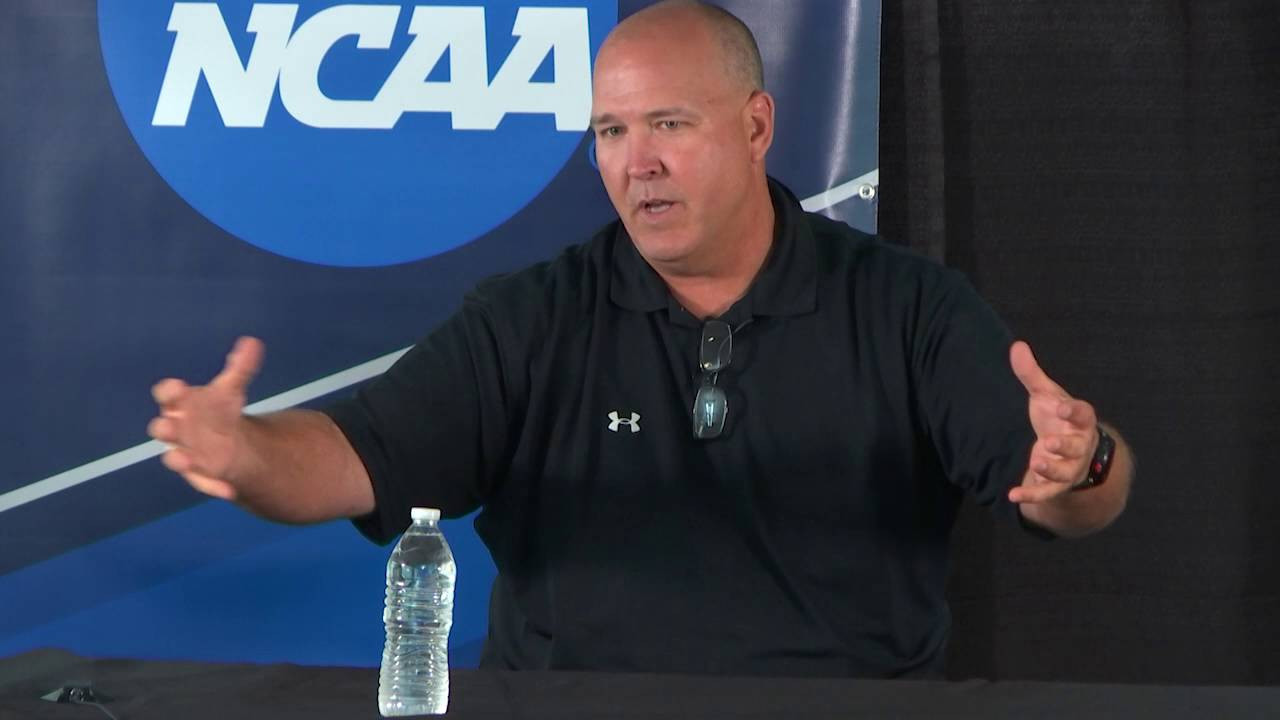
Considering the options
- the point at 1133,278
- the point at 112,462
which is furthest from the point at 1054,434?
the point at 112,462

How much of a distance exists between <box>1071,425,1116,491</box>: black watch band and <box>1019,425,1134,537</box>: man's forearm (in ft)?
0.14

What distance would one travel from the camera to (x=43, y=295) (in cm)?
302

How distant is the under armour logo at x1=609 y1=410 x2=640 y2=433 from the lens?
2275 millimetres

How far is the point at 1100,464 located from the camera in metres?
1.89

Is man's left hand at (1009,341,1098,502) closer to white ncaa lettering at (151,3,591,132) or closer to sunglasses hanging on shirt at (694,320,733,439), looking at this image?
sunglasses hanging on shirt at (694,320,733,439)

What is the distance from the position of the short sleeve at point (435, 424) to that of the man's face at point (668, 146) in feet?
1.04

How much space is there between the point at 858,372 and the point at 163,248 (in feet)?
5.12

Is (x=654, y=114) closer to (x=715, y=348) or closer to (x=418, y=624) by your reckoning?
(x=715, y=348)

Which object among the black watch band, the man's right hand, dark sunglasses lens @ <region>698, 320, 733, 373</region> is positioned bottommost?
the black watch band

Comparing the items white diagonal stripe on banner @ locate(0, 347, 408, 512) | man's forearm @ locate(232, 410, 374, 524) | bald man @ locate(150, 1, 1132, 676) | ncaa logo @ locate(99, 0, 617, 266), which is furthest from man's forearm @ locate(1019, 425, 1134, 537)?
white diagonal stripe on banner @ locate(0, 347, 408, 512)

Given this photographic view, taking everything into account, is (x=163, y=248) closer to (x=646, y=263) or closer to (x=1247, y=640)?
(x=646, y=263)

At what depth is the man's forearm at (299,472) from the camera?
6.20 ft

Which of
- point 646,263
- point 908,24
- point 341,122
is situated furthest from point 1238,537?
point 341,122

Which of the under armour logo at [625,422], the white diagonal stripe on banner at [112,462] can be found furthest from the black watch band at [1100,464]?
the white diagonal stripe on banner at [112,462]
